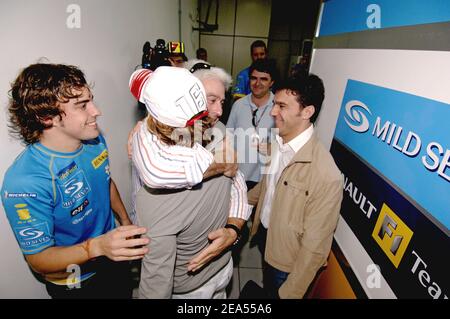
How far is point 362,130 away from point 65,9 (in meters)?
1.91

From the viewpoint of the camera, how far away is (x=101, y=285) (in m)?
1.59

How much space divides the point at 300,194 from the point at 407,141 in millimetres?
710

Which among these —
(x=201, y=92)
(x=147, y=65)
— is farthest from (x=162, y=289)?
(x=147, y=65)

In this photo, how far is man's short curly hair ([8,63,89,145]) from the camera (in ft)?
3.55

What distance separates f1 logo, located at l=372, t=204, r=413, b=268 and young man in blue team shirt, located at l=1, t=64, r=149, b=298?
1173 millimetres

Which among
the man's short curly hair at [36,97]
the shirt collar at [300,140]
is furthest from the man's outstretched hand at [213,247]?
the man's short curly hair at [36,97]

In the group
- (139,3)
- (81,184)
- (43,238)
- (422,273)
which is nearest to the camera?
(422,273)

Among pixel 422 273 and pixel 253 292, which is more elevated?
pixel 422 273

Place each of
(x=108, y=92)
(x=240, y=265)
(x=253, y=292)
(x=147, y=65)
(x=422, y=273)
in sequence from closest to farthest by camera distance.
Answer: (x=422, y=273), (x=253, y=292), (x=108, y=92), (x=147, y=65), (x=240, y=265)

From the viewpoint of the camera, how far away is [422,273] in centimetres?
96

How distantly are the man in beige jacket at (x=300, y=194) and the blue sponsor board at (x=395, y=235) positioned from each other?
0.13 metres

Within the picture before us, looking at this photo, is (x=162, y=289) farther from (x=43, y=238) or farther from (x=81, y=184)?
(x=81, y=184)

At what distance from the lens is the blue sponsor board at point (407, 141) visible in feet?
2.92

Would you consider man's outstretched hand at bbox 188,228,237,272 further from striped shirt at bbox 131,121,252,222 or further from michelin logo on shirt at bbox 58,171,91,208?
michelin logo on shirt at bbox 58,171,91,208
